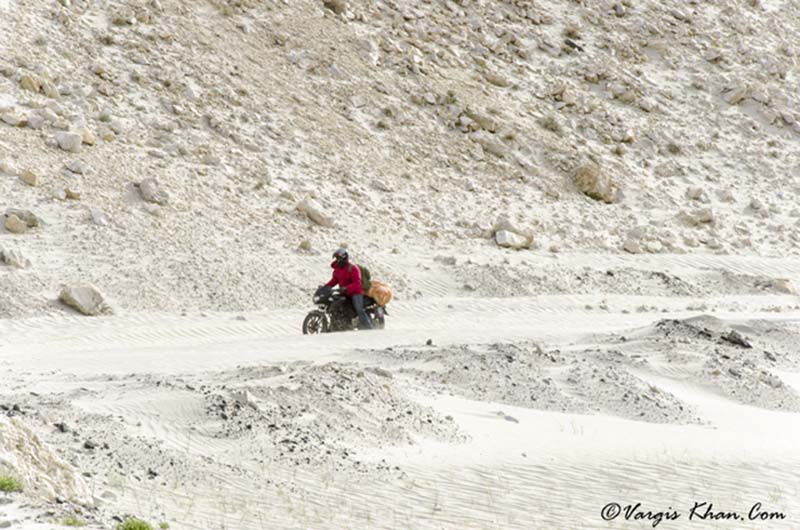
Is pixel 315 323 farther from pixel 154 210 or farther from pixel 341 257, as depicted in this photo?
pixel 154 210

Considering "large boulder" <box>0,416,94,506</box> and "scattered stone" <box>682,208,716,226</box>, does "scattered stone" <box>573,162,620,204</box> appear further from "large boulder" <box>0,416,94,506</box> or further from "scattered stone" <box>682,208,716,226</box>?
"large boulder" <box>0,416,94,506</box>

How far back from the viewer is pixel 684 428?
459 inches

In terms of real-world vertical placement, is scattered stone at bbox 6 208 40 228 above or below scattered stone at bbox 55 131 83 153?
below

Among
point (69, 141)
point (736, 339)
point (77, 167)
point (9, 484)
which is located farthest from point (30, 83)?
point (9, 484)

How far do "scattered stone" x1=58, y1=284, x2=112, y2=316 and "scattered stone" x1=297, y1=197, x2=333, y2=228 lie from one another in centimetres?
629

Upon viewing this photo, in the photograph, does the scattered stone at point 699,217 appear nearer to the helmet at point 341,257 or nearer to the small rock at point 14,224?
the helmet at point 341,257

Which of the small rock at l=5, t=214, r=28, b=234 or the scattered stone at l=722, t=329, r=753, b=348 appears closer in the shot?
the scattered stone at l=722, t=329, r=753, b=348

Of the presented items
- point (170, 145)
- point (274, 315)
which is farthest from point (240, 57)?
point (274, 315)

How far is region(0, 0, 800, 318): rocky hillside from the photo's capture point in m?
20.5

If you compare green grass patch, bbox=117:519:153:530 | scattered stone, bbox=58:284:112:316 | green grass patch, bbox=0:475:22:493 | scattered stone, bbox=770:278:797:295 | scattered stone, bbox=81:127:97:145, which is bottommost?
scattered stone, bbox=770:278:797:295

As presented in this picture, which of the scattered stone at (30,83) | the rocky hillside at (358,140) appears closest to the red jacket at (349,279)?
the rocky hillside at (358,140)

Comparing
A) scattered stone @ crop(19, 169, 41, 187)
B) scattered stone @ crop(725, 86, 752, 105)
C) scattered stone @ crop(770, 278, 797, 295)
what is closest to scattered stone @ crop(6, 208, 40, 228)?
scattered stone @ crop(19, 169, 41, 187)

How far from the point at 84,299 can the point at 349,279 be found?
4622 mm

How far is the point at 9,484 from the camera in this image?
731cm
